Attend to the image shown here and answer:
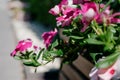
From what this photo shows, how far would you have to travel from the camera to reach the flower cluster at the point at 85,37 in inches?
55.0

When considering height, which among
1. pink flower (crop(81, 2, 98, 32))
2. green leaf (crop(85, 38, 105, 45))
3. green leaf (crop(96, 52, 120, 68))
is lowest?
green leaf (crop(96, 52, 120, 68))

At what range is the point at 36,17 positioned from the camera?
414 inches

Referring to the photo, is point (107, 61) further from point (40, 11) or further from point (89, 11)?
point (40, 11)

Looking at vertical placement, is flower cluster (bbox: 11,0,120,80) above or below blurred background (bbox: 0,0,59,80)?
above

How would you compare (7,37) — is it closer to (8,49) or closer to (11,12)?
(8,49)

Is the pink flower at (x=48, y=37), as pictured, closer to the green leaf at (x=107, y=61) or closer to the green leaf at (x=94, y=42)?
the green leaf at (x=94, y=42)

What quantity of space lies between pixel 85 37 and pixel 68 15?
123 mm

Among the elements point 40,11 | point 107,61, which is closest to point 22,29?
point 40,11

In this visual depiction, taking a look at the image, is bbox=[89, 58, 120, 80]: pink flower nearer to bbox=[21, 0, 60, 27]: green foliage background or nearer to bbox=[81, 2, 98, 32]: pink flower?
bbox=[81, 2, 98, 32]: pink flower

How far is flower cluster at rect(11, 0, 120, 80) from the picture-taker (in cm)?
140

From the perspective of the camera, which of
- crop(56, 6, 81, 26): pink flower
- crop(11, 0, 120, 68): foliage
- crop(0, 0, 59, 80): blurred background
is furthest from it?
crop(0, 0, 59, 80): blurred background

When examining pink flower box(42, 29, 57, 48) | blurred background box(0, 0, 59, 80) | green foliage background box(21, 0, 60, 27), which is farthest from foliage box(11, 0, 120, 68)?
green foliage background box(21, 0, 60, 27)

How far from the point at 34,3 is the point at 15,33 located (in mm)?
2079

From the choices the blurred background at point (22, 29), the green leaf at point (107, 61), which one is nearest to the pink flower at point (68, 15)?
the green leaf at point (107, 61)
